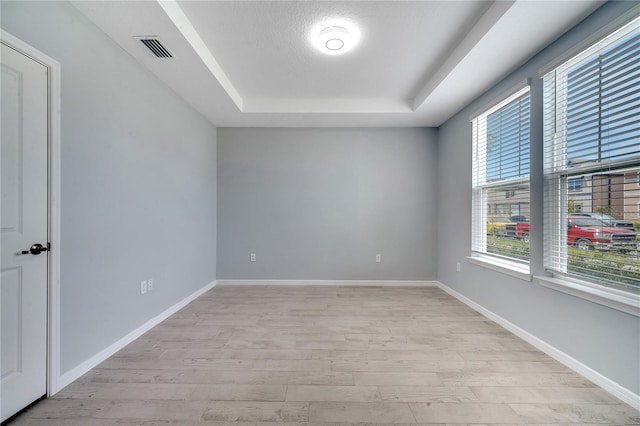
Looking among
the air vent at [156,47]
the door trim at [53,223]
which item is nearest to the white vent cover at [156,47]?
the air vent at [156,47]

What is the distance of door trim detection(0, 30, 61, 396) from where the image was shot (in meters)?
1.56

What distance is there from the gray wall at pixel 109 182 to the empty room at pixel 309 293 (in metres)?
0.02

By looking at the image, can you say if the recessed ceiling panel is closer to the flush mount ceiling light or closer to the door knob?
the flush mount ceiling light

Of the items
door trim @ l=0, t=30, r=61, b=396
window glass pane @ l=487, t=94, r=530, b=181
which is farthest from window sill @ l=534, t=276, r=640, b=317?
door trim @ l=0, t=30, r=61, b=396

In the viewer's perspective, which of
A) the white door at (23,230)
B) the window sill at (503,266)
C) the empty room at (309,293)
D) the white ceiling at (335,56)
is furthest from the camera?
the window sill at (503,266)

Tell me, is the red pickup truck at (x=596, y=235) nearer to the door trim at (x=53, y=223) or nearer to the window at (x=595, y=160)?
the window at (x=595, y=160)

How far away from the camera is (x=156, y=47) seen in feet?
6.80

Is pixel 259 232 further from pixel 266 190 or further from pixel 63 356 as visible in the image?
pixel 63 356

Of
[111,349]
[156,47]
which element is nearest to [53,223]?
[111,349]

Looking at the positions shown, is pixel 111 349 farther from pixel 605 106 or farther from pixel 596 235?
pixel 605 106

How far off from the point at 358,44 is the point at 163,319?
3425mm

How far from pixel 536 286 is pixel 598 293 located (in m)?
0.53

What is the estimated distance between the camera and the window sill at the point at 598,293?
150 centimetres

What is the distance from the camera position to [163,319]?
269 centimetres
